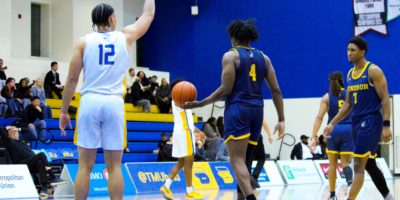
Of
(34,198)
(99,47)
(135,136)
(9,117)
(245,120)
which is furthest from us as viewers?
(135,136)

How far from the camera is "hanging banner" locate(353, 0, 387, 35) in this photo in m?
20.7

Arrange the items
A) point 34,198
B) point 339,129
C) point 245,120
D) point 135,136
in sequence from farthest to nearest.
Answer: point 135,136, point 34,198, point 339,129, point 245,120

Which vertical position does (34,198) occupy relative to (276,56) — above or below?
below

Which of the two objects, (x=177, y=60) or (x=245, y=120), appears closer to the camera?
(x=245, y=120)

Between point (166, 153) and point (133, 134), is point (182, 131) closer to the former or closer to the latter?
point (166, 153)

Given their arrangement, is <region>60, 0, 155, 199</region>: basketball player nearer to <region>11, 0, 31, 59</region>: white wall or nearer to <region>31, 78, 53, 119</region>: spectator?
<region>31, 78, 53, 119</region>: spectator

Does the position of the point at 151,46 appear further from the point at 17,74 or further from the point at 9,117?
the point at 9,117

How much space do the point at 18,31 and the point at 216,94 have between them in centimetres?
1565

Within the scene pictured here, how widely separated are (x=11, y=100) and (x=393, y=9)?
11358 millimetres

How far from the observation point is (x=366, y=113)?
7.38 m

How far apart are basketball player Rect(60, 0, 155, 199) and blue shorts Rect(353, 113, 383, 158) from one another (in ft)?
9.39

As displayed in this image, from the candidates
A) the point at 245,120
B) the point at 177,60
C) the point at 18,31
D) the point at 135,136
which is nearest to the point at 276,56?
the point at 177,60

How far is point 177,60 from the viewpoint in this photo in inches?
945

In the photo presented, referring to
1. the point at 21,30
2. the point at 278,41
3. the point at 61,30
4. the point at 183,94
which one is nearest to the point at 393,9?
the point at 278,41
